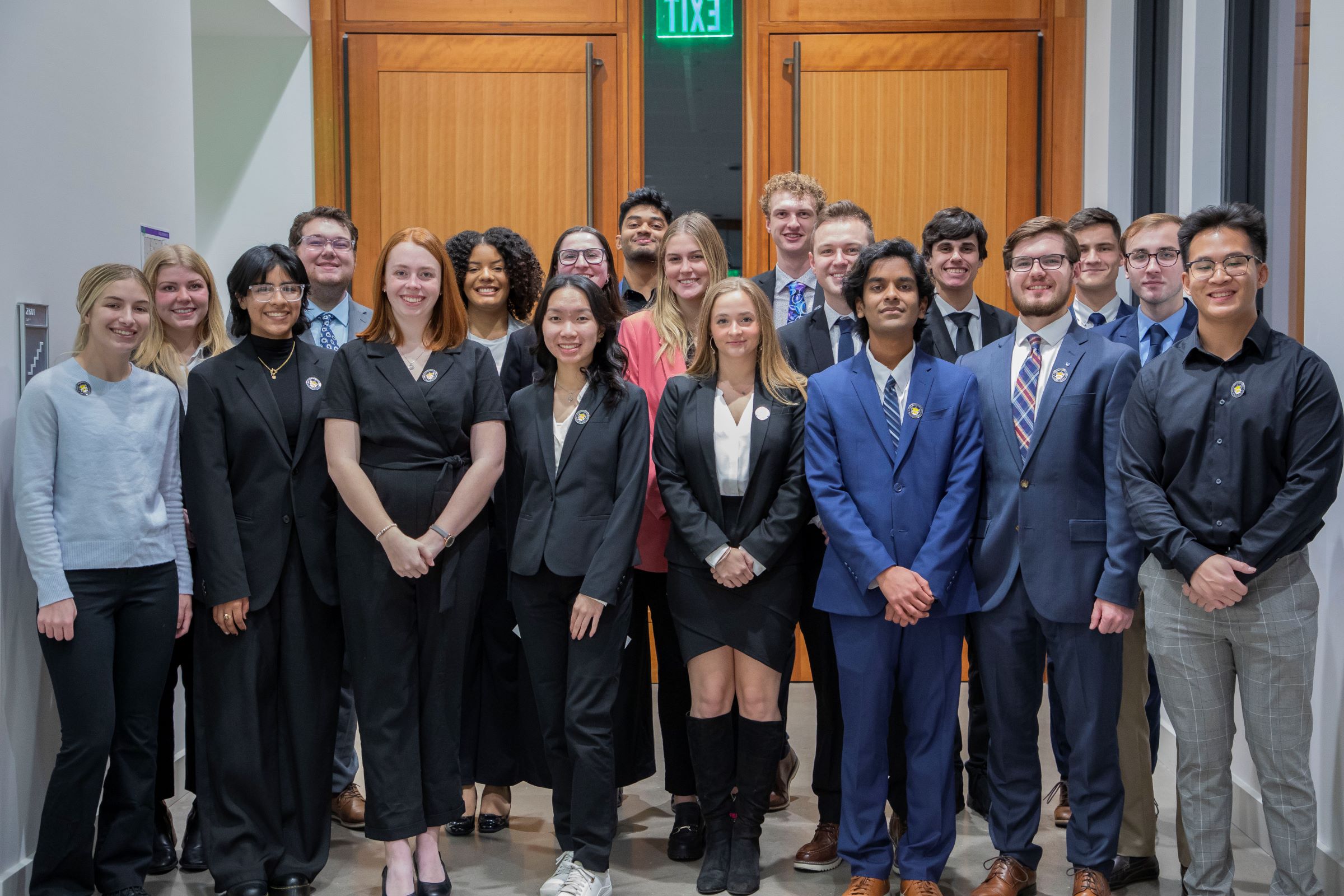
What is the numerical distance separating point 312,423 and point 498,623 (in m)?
0.91

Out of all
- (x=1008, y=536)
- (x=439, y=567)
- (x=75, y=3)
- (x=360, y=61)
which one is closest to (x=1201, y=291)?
(x=1008, y=536)

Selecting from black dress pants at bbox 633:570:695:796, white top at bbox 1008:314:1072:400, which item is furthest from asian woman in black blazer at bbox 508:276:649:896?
white top at bbox 1008:314:1072:400

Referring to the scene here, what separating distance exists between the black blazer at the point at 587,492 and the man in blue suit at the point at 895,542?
0.51 m

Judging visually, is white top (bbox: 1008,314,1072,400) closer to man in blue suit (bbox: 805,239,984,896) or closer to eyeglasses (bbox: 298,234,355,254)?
man in blue suit (bbox: 805,239,984,896)

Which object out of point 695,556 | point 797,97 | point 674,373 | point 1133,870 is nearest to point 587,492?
point 695,556

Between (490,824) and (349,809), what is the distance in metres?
0.50

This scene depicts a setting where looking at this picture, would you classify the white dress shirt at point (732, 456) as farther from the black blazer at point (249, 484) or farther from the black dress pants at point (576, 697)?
the black blazer at point (249, 484)

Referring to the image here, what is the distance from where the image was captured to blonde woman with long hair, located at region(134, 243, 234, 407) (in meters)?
3.41

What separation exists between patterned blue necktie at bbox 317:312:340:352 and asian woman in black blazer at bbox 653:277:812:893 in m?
1.47

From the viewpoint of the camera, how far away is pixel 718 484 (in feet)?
10.7

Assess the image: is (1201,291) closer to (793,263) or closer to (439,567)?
(793,263)

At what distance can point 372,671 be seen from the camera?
3180 mm

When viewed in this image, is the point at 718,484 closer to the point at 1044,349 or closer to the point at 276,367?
the point at 1044,349

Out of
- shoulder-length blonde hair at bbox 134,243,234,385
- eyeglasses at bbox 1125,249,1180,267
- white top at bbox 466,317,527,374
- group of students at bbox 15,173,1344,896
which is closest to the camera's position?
group of students at bbox 15,173,1344,896
